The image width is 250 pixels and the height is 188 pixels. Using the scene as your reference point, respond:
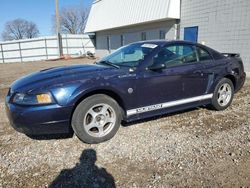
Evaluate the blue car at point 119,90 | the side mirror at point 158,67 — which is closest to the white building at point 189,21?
the blue car at point 119,90

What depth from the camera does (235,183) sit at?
270 centimetres

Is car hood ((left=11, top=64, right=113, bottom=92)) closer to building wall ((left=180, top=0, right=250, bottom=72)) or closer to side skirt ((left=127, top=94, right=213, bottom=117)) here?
side skirt ((left=127, top=94, right=213, bottom=117))

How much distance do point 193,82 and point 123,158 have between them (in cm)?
214

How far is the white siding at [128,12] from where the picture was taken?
1339 cm

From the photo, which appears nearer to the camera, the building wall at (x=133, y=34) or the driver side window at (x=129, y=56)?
the driver side window at (x=129, y=56)

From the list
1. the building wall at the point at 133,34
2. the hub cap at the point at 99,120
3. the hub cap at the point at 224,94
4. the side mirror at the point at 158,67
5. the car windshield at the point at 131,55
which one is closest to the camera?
the hub cap at the point at 99,120

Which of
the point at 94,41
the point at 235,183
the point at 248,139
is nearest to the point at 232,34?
the point at 248,139

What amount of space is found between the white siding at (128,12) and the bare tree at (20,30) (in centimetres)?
5743

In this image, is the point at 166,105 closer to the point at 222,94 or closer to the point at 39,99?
the point at 222,94

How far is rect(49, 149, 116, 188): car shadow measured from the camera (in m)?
2.71

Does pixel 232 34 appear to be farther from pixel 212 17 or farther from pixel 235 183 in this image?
pixel 235 183

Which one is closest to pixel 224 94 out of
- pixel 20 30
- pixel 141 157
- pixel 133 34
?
pixel 141 157

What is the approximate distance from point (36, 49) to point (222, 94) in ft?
86.5

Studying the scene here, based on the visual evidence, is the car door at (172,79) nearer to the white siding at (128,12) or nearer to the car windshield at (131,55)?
the car windshield at (131,55)
